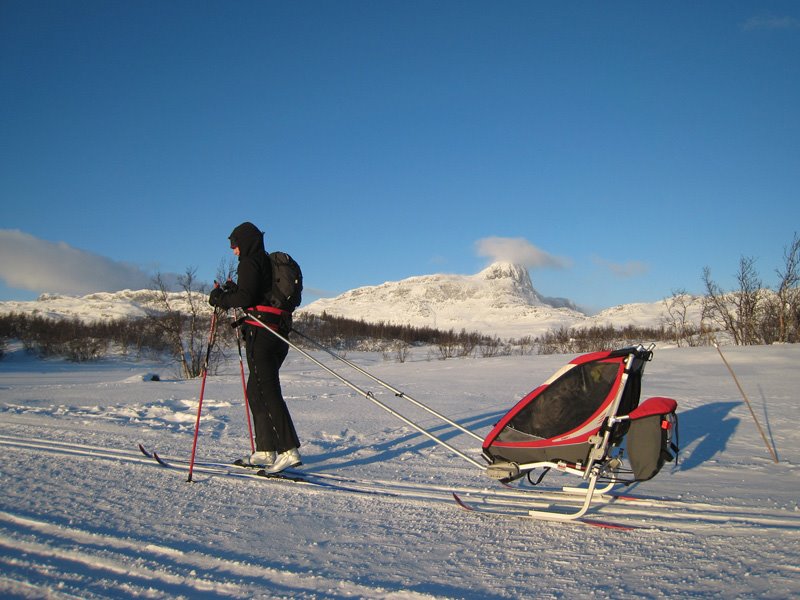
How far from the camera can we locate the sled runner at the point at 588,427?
310 centimetres

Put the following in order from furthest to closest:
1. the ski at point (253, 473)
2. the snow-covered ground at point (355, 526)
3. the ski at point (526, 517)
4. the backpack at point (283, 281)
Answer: the backpack at point (283, 281)
the ski at point (253, 473)
the ski at point (526, 517)
the snow-covered ground at point (355, 526)

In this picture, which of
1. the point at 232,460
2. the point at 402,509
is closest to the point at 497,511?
the point at 402,509

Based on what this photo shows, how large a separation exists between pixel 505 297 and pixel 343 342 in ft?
202

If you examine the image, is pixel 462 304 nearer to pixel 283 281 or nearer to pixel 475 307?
pixel 475 307

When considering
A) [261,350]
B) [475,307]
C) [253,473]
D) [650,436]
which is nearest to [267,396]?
[261,350]

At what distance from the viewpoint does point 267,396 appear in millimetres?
4387

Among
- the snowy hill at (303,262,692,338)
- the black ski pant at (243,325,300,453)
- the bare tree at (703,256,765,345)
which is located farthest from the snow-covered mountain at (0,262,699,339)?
the black ski pant at (243,325,300,453)

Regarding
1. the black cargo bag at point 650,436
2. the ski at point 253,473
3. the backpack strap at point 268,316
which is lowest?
the ski at point 253,473

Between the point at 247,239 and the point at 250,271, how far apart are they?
1.01 ft

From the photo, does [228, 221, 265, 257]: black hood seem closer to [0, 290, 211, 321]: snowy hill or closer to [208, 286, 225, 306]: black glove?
[208, 286, 225, 306]: black glove

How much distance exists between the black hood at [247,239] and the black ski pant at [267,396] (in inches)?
26.1

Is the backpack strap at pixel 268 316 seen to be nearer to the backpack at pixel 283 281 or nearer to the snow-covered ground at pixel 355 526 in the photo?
the backpack at pixel 283 281

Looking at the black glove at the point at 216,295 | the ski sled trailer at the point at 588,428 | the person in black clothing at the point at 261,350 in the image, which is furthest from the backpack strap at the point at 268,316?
the ski sled trailer at the point at 588,428

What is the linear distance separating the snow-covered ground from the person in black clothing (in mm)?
402
